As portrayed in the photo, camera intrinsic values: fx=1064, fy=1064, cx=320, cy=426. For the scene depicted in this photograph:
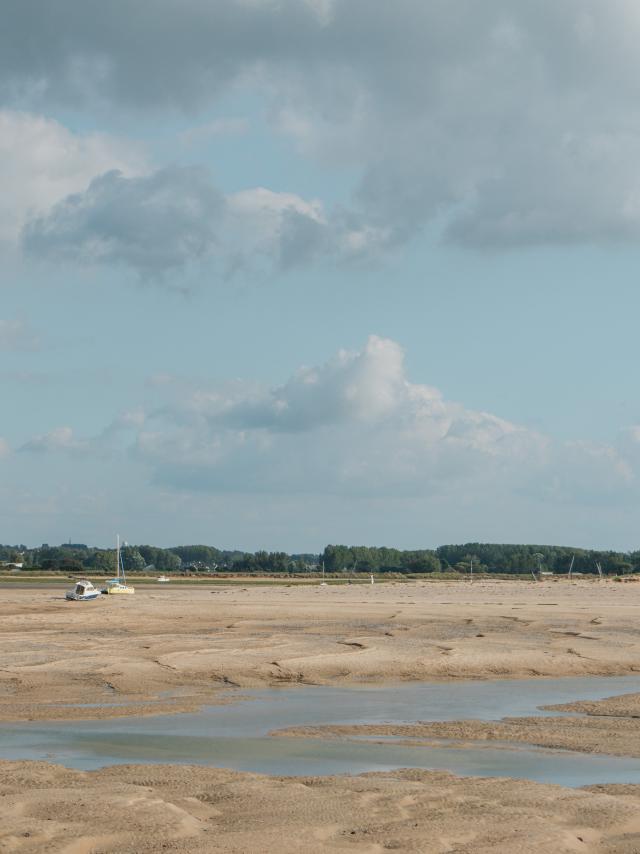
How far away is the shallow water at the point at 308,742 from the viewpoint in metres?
17.9

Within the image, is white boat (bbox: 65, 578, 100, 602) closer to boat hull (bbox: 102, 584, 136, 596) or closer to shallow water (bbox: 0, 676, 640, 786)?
boat hull (bbox: 102, 584, 136, 596)

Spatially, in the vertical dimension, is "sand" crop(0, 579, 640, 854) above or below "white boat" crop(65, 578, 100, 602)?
below

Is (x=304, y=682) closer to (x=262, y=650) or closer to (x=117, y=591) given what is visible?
(x=262, y=650)

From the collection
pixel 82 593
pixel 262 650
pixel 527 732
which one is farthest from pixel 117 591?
pixel 527 732

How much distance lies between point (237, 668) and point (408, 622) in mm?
20189

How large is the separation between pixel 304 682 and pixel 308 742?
975 cm

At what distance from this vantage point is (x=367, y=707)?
2508 centimetres

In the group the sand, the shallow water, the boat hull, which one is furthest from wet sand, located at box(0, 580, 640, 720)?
the boat hull

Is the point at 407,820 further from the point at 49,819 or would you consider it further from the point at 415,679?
the point at 415,679

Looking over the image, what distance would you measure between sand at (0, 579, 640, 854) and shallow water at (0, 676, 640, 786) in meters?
1.04

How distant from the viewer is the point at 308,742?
20391mm

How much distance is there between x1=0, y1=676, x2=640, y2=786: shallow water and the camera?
17859mm

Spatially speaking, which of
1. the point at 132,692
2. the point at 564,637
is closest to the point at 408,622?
the point at 564,637

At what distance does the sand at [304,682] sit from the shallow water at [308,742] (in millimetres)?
1036
